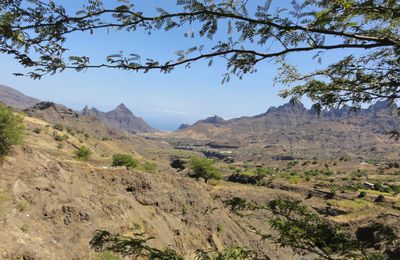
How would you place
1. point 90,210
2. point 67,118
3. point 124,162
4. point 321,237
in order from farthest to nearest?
point 67,118
point 124,162
point 90,210
point 321,237

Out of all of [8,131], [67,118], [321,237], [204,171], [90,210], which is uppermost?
[8,131]

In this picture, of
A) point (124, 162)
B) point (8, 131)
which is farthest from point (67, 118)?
point (8, 131)

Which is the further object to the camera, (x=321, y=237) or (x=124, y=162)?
(x=124, y=162)

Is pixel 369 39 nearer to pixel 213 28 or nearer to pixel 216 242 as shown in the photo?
pixel 213 28

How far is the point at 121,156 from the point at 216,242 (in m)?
26.6

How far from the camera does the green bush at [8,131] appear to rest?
20219 mm

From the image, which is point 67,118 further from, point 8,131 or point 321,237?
point 321,237

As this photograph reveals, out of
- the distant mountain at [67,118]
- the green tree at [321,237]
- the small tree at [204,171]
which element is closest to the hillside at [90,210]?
the green tree at [321,237]

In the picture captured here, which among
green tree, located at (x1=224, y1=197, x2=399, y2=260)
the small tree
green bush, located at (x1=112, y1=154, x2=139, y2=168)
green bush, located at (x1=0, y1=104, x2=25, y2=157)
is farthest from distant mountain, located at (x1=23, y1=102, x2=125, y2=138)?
green tree, located at (x1=224, y1=197, x2=399, y2=260)

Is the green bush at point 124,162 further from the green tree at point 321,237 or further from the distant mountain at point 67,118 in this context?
the distant mountain at point 67,118

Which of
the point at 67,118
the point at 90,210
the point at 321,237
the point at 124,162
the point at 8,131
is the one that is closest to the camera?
the point at 321,237

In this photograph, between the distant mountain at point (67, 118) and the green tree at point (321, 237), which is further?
the distant mountain at point (67, 118)

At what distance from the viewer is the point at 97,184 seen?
25.5 metres

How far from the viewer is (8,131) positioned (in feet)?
71.1
